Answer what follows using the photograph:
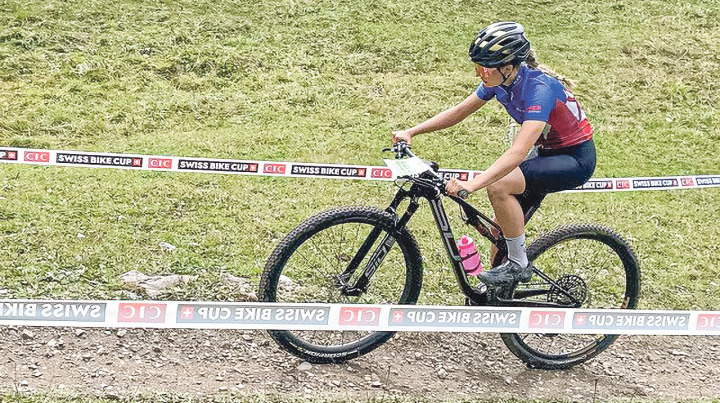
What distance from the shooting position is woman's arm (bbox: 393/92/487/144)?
19.6 ft

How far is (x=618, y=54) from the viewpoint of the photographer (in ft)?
52.6

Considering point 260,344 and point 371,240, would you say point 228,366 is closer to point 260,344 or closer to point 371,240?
point 260,344

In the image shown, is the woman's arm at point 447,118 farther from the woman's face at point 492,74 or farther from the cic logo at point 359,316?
the cic logo at point 359,316

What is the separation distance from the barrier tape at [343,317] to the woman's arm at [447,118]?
1402 millimetres

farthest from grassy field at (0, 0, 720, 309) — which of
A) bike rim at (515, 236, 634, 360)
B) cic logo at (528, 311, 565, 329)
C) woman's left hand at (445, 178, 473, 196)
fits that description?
woman's left hand at (445, 178, 473, 196)

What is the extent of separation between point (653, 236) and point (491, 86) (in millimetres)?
4584

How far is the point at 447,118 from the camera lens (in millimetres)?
6098

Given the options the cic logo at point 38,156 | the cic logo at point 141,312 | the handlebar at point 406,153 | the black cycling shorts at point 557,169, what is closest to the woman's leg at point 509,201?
the black cycling shorts at point 557,169

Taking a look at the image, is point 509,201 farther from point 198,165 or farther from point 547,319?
point 198,165

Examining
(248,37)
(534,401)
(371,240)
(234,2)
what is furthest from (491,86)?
(234,2)

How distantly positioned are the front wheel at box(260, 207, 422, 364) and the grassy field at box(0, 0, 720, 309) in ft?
4.01

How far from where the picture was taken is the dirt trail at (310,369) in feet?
17.5

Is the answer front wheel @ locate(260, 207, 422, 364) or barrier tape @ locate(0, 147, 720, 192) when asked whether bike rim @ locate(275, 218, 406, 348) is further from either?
barrier tape @ locate(0, 147, 720, 192)

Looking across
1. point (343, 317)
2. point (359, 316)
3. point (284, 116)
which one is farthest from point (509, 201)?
point (284, 116)
